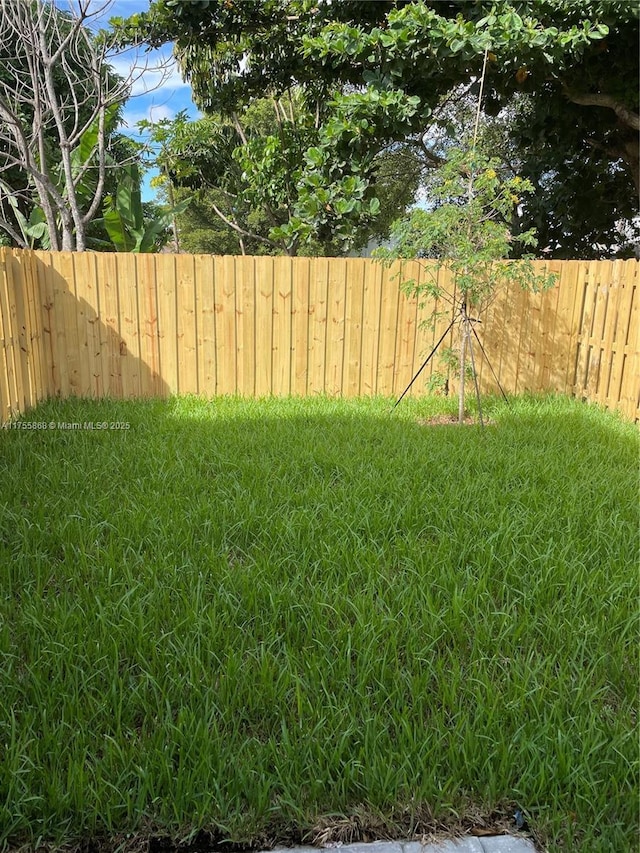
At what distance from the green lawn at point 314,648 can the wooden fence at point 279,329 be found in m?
2.48

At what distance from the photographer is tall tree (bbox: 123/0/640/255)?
6.61 meters

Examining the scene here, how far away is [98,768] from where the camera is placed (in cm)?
168

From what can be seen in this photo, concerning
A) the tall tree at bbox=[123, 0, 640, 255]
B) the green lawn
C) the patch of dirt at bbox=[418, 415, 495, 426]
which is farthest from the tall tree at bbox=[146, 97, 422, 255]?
the green lawn

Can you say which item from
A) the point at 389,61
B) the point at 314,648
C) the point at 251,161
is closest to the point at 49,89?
the point at 251,161

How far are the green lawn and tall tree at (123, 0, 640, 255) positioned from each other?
16.2ft

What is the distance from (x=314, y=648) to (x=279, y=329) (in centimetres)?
476

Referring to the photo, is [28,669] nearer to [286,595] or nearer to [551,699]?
[286,595]

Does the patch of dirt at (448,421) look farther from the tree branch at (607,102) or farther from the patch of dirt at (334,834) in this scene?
the tree branch at (607,102)

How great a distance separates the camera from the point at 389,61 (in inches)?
275

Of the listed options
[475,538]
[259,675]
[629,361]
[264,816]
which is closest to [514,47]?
[629,361]

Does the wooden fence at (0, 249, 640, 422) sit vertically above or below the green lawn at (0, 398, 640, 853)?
above

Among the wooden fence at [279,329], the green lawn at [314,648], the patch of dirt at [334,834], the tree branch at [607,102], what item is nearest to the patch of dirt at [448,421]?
the wooden fence at [279,329]

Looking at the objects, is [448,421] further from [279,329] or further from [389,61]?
[389,61]

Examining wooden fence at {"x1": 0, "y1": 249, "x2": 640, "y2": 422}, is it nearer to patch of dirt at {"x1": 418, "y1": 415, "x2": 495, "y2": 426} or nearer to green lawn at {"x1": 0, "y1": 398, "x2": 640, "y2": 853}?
patch of dirt at {"x1": 418, "y1": 415, "x2": 495, "y2": 426}
